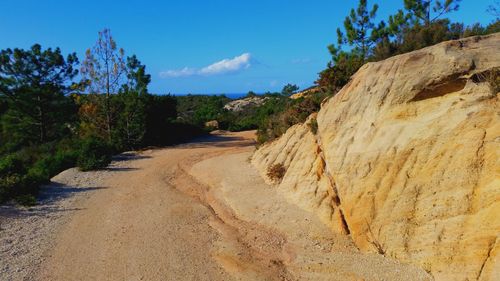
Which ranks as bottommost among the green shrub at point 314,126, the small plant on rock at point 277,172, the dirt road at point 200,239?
the dirt road at point 200,239

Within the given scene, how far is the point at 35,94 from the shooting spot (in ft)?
70.0

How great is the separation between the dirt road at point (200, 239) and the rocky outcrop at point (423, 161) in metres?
0.48

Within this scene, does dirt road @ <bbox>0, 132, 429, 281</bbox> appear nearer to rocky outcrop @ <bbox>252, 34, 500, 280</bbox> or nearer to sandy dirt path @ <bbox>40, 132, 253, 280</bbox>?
sandy dirt path @ <bbox>40, 132, 253, 280</bbox>

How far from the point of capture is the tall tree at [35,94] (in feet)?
68.9

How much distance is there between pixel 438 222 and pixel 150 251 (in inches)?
201

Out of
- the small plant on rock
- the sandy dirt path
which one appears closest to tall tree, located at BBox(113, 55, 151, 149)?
the sandy dirt path

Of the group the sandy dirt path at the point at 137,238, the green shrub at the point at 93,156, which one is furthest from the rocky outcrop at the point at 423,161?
the green shrub at the point at 93,156

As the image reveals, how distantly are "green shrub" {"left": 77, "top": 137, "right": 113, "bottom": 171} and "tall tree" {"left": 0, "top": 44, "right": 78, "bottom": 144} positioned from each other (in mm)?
7643

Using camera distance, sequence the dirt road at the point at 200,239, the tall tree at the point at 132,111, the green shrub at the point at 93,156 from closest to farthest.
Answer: the dirt road at the point at 200,239 < the green shrub at the point at 93,156 < the tall tree at the point at 132,111

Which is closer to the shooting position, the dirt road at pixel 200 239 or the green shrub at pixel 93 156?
the dirt road at pixel 200 239

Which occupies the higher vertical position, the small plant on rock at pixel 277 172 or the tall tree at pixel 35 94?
the tall tree at pixel 35 94

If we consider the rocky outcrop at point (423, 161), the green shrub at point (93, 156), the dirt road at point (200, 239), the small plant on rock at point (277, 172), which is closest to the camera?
the rocky outcrop at point (423, 161)

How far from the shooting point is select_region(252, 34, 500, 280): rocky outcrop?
5.12 meters

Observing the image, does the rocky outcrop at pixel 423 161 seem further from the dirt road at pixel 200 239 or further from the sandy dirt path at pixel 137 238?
the sandy dirt path at pixel 137 238
